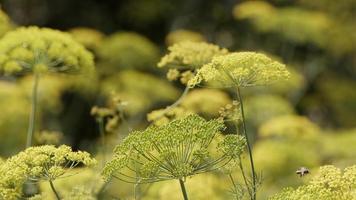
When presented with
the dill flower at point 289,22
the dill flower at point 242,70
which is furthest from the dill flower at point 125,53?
the dill flower at point 242,70

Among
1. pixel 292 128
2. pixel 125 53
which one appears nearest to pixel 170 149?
pixel 292 128

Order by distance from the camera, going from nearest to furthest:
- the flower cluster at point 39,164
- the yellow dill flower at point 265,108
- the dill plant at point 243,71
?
the flower cluster at point 39,164 → the dill plant at point 243,71 → the yellow dill flower at point 265,108

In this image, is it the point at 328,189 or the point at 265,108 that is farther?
the point at 265,108

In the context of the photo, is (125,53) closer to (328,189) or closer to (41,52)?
(41,52)

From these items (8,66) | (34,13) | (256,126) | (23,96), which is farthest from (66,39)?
(34,13)

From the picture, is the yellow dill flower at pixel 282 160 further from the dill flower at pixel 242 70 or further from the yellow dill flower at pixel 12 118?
the dill flower at pixel 242 70

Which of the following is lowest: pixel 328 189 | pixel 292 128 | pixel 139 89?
pixel 328 189

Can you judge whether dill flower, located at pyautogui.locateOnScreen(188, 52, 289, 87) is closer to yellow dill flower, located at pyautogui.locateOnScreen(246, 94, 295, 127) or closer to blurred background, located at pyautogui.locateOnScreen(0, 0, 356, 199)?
blurred background, located at pyautogui.locateOnScreen(0, 0, 356, 199)

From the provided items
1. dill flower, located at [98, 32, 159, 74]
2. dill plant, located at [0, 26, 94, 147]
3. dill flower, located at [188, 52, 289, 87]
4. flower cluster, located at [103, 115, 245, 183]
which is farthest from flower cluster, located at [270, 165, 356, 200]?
dill flower, located at [98, 32, 159, 74]
